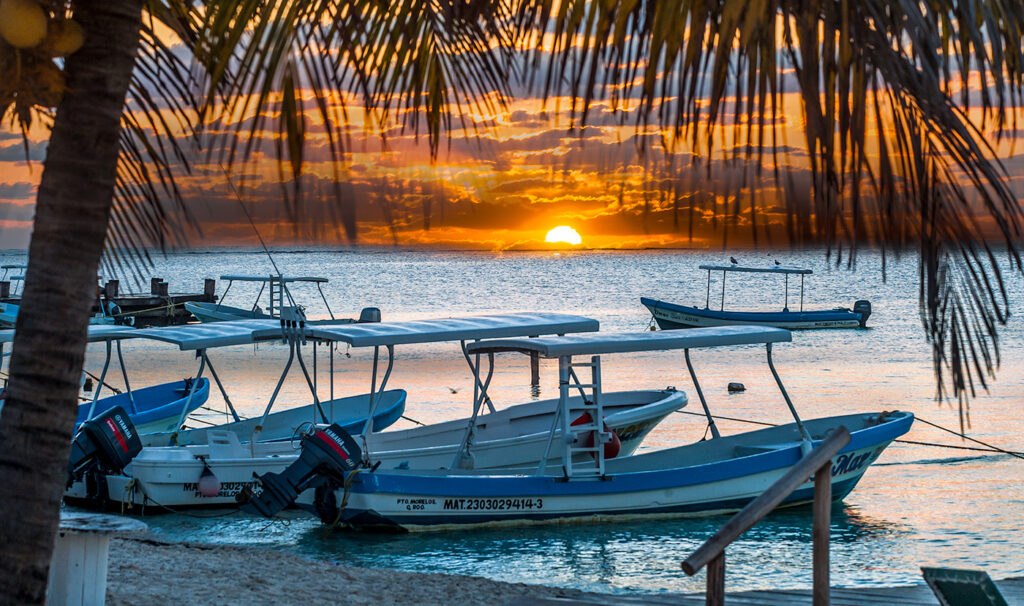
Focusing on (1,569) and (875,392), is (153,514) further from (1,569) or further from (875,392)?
(875,392)

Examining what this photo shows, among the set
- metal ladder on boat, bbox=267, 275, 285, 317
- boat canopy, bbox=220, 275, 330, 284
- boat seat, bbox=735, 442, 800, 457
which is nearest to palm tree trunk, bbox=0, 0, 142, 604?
boat seat, bbox=735, 442, 800, 457

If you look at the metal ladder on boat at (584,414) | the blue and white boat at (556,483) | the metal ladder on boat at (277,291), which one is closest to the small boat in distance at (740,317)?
the metal ladder on boat at (277,291)

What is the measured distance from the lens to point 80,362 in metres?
3.22

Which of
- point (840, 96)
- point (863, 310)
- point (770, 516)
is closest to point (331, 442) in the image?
point (770, 516)

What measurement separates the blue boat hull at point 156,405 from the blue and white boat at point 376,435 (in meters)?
0.97

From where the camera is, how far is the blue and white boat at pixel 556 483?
12.4 m

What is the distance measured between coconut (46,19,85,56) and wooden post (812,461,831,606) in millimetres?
3294

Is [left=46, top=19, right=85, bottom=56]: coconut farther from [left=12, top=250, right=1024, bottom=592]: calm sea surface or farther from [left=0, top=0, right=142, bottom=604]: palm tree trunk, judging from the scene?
[left=12, top=250, right=1024, bottom=592]: calm sea surface

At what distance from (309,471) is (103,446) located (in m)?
3.41

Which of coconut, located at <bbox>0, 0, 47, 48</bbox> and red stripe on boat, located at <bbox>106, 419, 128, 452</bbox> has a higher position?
coconut, located at <bbox>0, 0, 47, 48</bbox>

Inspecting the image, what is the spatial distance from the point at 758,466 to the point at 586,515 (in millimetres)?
2398

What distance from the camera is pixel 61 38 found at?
7.72ft

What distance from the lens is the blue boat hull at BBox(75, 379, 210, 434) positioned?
1825 cm

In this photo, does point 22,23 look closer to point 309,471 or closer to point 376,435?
point 309,471
